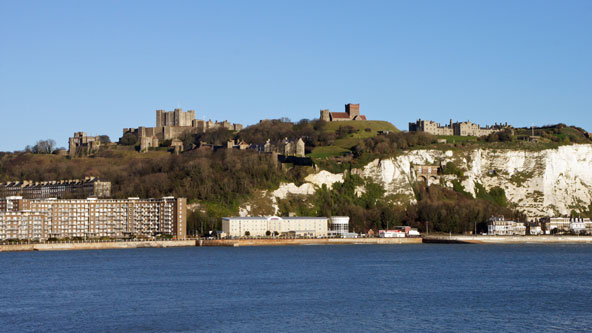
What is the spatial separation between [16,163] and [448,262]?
283 feet

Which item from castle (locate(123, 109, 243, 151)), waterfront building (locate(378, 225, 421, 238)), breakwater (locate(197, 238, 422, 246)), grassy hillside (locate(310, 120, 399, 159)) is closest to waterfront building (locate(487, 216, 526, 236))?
waterfront building (locate(378, 225, 421, 238))

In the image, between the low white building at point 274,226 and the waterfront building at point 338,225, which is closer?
the low white building at point 274,226

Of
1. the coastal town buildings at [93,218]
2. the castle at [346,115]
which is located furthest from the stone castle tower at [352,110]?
the coastal town buildings at [93,218]

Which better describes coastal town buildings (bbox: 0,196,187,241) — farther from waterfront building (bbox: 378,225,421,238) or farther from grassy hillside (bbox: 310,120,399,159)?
grassy hillside (bbox: 310,120,399,159)

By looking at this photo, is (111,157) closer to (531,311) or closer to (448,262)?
(448,262)

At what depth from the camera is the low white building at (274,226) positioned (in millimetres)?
90062

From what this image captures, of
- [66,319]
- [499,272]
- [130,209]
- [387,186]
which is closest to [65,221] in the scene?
[130,209]

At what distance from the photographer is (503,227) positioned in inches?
3844

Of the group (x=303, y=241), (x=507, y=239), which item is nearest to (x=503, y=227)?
(x=507, y=239)

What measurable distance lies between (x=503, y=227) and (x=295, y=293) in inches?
2362

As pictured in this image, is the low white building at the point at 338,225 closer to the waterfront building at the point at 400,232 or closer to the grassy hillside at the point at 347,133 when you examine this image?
the waterfront building at the point at 400,232

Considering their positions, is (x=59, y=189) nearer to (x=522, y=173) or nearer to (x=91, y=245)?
(x=91, y=245)

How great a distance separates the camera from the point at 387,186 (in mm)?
106188

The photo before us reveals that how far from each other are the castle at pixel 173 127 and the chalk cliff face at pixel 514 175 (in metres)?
40.4
